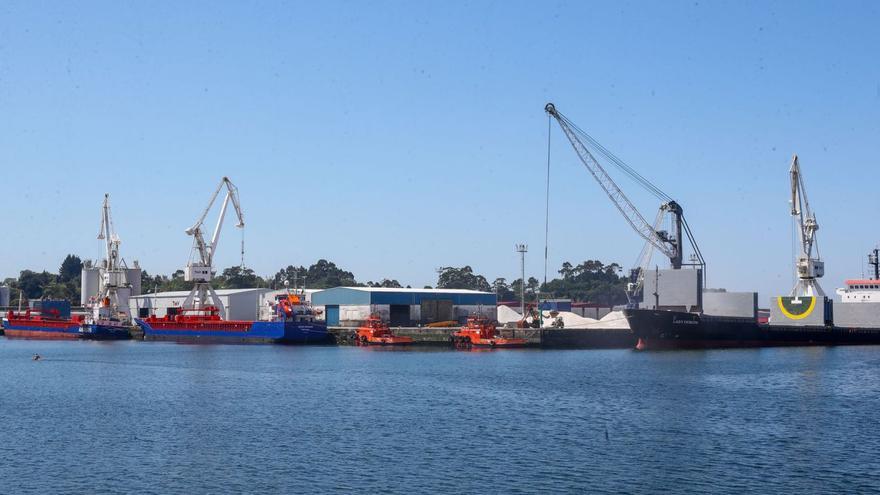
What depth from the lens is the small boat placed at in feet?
430

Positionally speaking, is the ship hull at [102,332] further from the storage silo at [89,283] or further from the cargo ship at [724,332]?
the cargo ship at [724,332]

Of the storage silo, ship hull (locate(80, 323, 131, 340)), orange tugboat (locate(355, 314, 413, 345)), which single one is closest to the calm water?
orange tugboat (locate(355, 314, 413, 345))

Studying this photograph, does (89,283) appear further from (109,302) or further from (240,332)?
(240,332)

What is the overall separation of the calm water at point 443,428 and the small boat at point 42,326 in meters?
63.0

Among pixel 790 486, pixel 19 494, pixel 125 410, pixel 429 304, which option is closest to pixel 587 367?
pixel 125 410

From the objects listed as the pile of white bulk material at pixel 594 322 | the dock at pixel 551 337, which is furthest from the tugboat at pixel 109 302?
the pile of white bulk material at pixel 594 322

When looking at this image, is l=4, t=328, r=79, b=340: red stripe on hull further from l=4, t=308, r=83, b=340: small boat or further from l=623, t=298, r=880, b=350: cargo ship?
l=623, t=298, r=880, b=350: cargo ship

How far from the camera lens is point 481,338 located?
9656cm

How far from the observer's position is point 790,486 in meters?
28.9

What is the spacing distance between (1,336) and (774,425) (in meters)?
134

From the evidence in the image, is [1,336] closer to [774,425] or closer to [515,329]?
[515,329]

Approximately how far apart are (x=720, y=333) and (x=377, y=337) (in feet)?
119

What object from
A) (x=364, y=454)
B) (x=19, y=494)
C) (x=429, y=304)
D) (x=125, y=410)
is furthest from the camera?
(x=429, y=304)

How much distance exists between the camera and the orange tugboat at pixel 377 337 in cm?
10050
